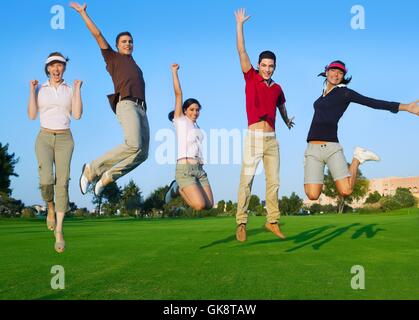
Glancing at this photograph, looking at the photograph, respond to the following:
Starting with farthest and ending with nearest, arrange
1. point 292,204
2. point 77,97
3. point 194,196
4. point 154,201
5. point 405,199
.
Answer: point 405,199
point 292,204
point 154,201
point 194,196
point 77,97

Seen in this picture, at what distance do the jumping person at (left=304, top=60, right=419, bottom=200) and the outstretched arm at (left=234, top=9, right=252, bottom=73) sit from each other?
1341 mm

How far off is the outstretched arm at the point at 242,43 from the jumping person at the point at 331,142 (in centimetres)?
134

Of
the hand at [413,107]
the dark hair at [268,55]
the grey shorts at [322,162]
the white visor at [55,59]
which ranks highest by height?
the dark hair at [268,55]

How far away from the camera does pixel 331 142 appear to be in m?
8.42

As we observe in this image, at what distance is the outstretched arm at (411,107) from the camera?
748cm

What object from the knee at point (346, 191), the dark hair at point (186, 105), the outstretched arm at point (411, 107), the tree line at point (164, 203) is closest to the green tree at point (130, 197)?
the tree line at point (164, 203)

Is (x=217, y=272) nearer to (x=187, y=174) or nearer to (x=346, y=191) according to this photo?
(x=187, y=174)

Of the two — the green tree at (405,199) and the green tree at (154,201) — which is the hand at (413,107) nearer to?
the green tree at (154,201)

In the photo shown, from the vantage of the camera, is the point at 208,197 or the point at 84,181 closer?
the point at 84,181

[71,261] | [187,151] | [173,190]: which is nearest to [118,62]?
[187,151]

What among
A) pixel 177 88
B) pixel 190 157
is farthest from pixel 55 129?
pixel 190 157

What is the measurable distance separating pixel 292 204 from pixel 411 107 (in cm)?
2575
